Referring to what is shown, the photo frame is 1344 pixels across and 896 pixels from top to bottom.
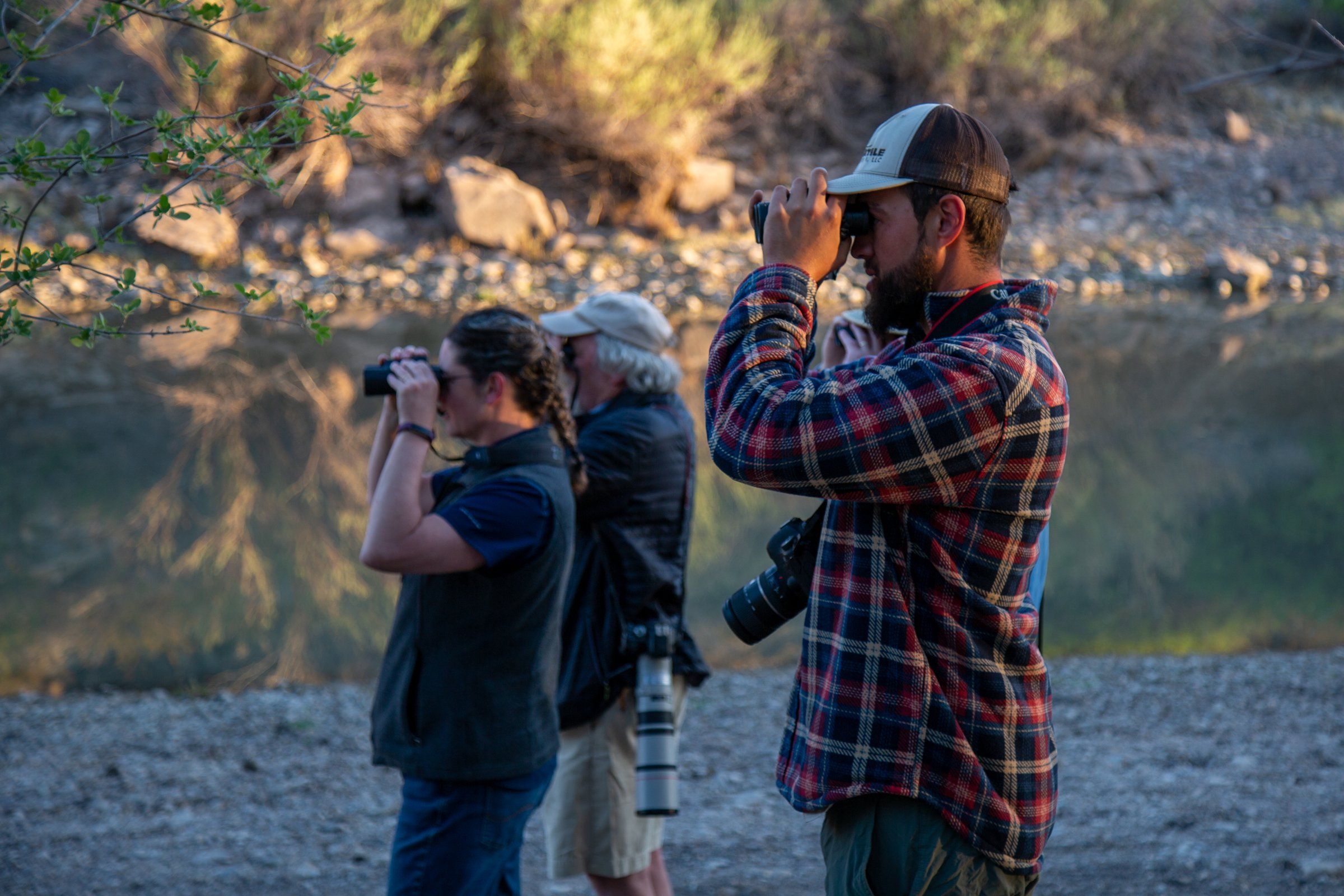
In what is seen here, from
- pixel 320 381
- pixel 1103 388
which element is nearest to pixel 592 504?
pixel 320 381

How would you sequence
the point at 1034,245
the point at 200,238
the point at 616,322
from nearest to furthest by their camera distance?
the point at 616,322 < the point at 200,238 < the point at 1034,245

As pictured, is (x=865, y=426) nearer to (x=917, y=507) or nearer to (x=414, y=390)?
(x=917, y=507)

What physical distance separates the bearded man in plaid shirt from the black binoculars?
1004 mm

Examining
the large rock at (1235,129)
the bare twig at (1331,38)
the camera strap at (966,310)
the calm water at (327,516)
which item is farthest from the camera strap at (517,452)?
the large rock at (1235,129)

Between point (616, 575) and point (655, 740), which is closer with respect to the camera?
point (655, 740)

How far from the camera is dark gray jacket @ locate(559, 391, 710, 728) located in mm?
3043

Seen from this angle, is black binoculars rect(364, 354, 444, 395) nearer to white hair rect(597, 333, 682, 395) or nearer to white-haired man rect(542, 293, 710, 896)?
white-haired man rect(542, 293, 710, 896)

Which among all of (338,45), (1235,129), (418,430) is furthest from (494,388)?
(1235,129)

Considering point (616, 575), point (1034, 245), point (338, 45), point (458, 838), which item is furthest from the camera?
point (1034, 245)

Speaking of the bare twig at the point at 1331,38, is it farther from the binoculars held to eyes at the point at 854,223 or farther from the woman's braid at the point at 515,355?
the woman's braid at the point at 515,355

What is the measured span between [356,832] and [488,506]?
7.12 feet

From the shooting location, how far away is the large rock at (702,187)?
62.0ft

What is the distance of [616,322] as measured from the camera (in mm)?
3311

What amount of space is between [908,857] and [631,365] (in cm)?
184
